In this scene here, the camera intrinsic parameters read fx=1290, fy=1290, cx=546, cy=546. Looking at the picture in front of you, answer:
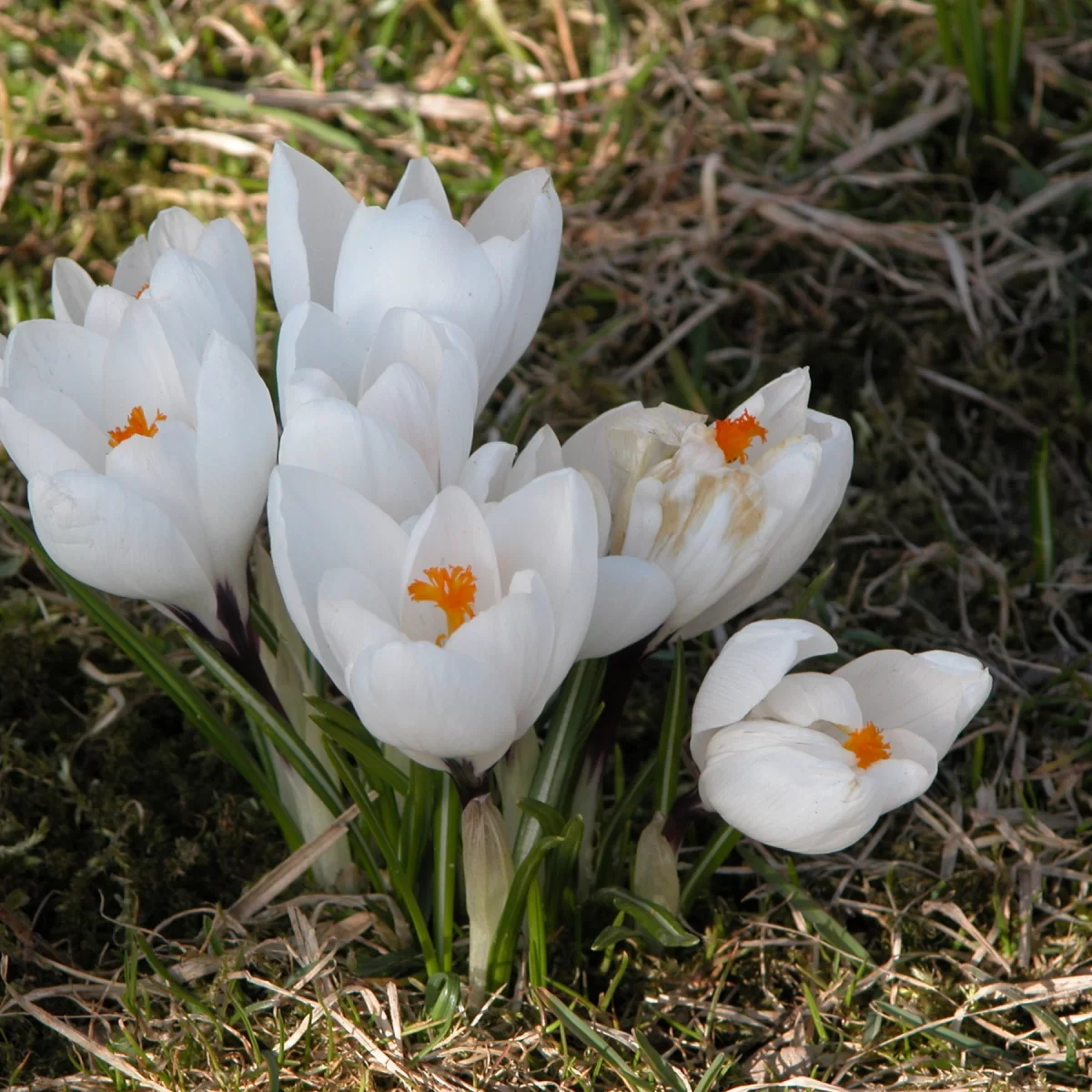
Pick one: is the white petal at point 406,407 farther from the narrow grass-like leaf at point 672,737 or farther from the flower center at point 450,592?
the narrow grass-like leaf at point 672,737

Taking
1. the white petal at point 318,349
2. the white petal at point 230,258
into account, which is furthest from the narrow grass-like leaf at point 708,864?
the white petal at point 230,258

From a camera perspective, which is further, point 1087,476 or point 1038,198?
point 1038,198

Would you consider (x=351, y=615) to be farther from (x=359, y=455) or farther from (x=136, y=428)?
(x=136, y=428)

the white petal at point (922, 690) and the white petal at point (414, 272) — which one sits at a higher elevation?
the white petal at point (414, 272)

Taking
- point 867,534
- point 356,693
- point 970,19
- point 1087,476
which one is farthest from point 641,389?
point 356,693

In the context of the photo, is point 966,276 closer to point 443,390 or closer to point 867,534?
point 867,534

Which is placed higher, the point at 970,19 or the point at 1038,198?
the point at 970,19
